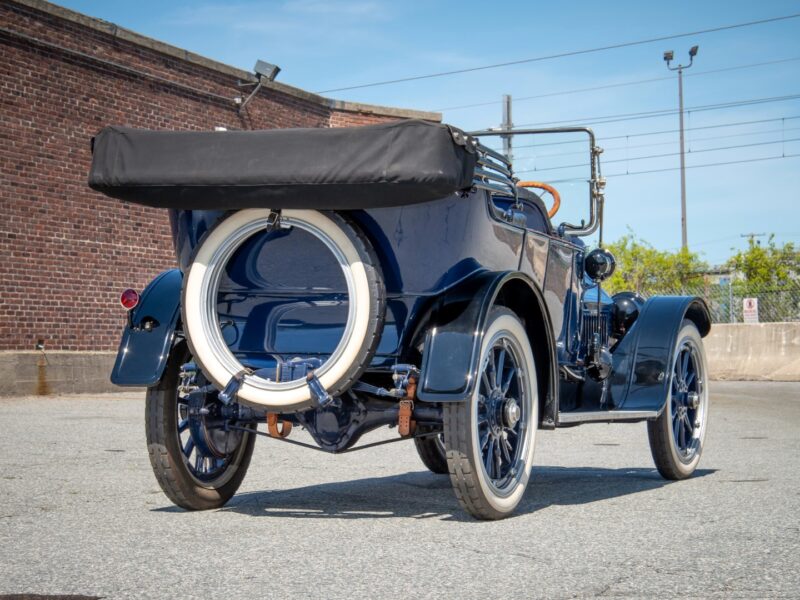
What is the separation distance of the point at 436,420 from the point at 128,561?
155 centimetres

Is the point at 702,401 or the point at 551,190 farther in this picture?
the point at 551,190

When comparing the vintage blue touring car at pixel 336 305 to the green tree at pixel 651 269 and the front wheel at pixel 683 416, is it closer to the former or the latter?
the front wheel at pixel 683 416

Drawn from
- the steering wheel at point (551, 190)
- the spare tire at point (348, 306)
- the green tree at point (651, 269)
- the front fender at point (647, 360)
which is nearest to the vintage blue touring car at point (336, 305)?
the spare tire at point (348, 306)

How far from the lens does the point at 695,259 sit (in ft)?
158

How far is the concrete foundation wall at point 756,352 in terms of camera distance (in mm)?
20828

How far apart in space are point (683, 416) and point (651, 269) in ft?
128

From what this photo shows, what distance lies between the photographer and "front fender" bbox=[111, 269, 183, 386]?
5.03 m

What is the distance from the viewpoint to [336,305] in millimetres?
4969

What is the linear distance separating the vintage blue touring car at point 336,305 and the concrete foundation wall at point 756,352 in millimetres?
16408

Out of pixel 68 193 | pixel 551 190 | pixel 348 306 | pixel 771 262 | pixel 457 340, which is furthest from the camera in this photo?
pixel 771 262

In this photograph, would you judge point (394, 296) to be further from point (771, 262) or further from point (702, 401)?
point (771, 262)

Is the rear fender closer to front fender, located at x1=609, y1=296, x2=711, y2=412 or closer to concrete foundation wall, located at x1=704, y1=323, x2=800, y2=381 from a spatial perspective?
front fender, located at x1=609, y1=296, x2=711, y2=412

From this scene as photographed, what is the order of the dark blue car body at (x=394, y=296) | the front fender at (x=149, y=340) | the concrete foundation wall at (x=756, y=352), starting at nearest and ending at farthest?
the dark blue car body at (x=394, y=296), the front fender at (x=149, y=340), the concrete foundation wall at (x=756, y=352)

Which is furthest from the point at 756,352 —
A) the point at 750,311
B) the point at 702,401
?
the point at 702,401
